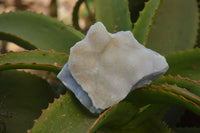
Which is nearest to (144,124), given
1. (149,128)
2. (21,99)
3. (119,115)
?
(149,128)

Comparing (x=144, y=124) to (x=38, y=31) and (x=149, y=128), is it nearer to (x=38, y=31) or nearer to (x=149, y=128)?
(x=149, y=128)

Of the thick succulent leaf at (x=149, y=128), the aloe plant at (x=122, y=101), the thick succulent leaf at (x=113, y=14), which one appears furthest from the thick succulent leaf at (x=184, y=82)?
the thick succulent leaf at (x=113, y=14)

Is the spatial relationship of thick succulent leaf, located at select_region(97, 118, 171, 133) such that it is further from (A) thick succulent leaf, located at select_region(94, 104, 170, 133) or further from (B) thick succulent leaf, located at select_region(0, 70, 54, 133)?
(B) thick succulent leaf, located at select_region(0, 70, 54, 133)

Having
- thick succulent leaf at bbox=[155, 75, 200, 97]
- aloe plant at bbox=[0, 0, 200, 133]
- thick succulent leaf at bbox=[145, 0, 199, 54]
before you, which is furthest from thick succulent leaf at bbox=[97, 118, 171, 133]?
thick succulent leaf at bbox=[145, 0, 199, 54]

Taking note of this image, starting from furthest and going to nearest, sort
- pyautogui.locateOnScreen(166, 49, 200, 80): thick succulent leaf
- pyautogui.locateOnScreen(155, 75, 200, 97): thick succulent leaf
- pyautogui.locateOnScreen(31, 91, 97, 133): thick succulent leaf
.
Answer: pyautogui.locateOnScreen(166, 49, 200, 80): thick succulent leaf, pyautogui.locateOnScreen(155, 75, 200, 97): thick succulent leaf, pyautogui.locateOnScreen(31, 91, 97, 133): thick succulent leaf

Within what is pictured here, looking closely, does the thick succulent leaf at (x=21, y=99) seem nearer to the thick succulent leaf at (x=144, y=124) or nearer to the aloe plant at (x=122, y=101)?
the aloe plant at (x=122, y=101)

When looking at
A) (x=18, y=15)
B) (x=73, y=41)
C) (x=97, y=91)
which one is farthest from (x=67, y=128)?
(x=18, y=15)

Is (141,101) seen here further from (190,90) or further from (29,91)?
(29,91)

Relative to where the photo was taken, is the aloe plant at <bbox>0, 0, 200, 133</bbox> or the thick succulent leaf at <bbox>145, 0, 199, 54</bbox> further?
the thick succulent leaf at <bbox>145, 0, 199, 54</bbox>
